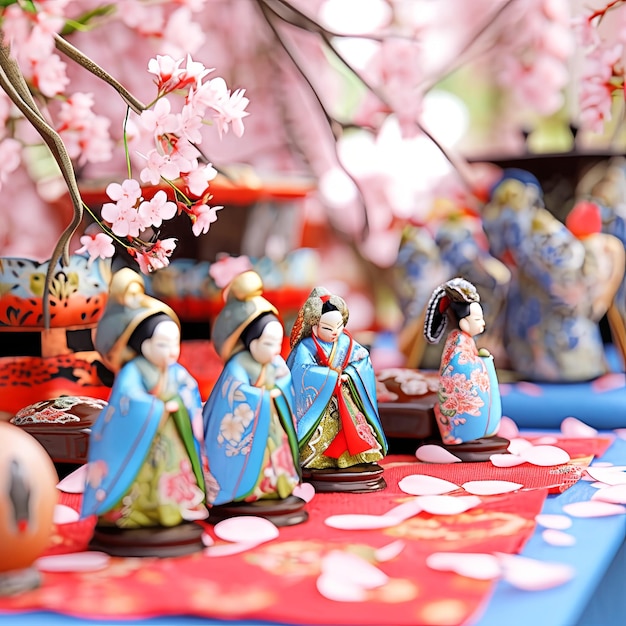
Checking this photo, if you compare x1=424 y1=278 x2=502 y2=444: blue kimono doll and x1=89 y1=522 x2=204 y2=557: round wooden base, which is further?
x1=424 y1=278 x2=502 y2=444: blue kimono doll

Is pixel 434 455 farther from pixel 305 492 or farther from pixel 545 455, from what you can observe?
pixel 305 492

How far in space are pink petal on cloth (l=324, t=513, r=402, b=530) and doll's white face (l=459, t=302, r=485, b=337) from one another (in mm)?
600

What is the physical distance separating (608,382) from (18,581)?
1.94 metres

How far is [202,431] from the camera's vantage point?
5.69ft

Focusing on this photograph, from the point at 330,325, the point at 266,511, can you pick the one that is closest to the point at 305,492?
the point at 266,511

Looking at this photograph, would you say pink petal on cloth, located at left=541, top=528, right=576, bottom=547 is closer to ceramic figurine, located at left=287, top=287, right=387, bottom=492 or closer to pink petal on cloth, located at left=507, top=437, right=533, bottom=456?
ceramic figurine, located at left=287, top=287, right=387, bottom=492

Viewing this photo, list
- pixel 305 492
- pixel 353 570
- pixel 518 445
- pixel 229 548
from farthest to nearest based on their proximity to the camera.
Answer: pixel 518 445 → pixel 305 492 → pixel 229 548 → pixel 353 570

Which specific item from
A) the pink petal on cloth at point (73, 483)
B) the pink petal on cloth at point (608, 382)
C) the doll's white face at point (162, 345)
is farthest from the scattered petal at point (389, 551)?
the pink petal on cloth at point (608, 382)

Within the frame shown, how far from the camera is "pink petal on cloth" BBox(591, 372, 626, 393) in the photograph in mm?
2809

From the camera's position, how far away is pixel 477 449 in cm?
224

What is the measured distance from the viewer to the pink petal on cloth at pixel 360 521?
69.3 inches

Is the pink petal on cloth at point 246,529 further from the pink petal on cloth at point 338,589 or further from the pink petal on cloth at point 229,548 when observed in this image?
the pink petal on cloth at point 338,589

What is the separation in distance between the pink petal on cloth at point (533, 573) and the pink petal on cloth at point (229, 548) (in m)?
0.40

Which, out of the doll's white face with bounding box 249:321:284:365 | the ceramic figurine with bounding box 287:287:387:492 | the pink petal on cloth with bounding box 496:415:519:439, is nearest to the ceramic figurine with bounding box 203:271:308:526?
the doll's white face with bounding box 249:321:284:365
